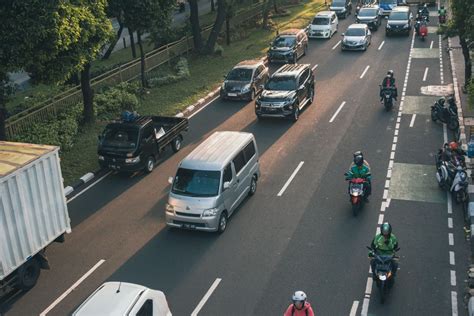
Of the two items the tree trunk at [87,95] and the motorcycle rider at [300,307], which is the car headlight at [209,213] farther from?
the tree trunk at [87,95]

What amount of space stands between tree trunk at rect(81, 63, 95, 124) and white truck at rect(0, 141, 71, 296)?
10.8m

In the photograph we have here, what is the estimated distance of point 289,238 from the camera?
53.2ft

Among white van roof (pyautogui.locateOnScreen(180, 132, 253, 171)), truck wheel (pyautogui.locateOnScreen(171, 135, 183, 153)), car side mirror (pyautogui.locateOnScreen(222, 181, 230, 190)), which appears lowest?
truck wheel (pyautogui.locateOnScreen(171, 135, 183, 153))

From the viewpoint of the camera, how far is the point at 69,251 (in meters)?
16.1

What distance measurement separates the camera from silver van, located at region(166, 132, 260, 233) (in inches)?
635

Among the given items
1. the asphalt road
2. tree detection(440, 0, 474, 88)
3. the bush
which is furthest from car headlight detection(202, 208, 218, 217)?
the bush

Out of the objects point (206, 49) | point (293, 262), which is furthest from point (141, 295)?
point (206, 49)

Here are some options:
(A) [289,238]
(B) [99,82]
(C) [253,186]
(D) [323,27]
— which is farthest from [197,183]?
(D) [323,27]

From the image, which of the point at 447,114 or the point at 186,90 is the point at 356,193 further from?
the point at 186,90

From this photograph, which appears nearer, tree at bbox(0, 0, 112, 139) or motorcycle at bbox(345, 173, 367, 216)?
motorcycle at bbox(345, 173, 367, 216)

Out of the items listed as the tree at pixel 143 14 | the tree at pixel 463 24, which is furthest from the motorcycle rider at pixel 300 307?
the tree at pixel 143 14

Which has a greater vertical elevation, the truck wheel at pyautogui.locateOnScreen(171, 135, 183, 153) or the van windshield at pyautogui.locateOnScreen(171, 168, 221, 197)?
the van windshield at pyautogui.locateOnScreen(171, 168, 221, 197)

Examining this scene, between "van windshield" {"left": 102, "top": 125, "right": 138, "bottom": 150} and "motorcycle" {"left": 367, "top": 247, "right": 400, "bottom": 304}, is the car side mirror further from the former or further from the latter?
"van windshield" {"left": 102, "top": 125, "right": 138, "bottom": 150}

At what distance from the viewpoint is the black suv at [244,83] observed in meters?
29.1
